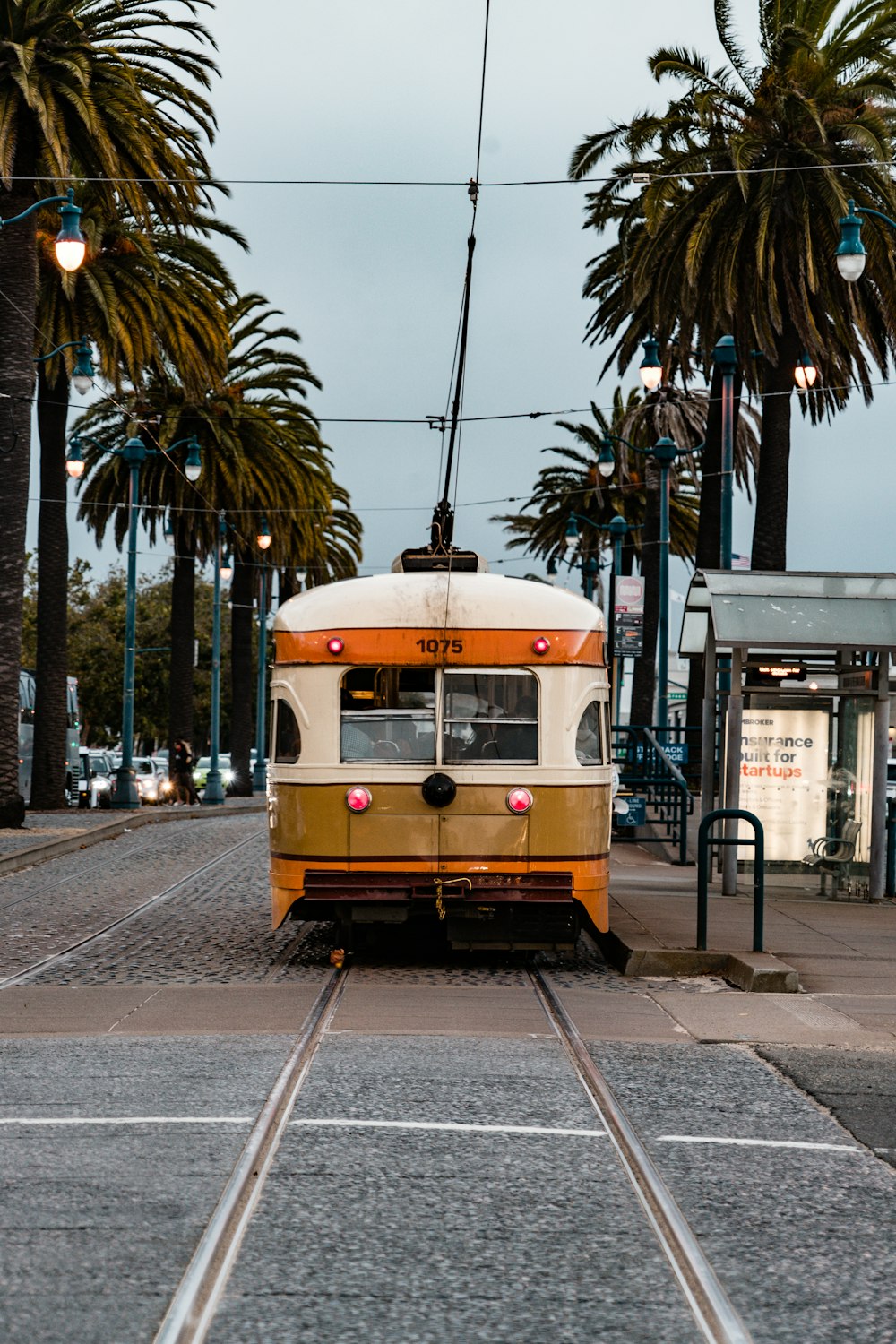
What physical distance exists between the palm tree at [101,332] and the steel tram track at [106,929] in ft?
34.9

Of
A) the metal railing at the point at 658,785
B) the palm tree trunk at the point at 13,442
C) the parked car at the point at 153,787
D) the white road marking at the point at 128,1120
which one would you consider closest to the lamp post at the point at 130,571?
the parked car at the point at 153,787

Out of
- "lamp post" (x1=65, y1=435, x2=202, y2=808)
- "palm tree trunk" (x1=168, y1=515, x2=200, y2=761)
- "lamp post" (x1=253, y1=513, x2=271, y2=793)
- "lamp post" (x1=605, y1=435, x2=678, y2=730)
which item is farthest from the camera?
"lamp post" (x1=253, y1=513, x2=271, y2=793)

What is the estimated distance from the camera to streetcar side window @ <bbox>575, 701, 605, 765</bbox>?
12992 millimetres

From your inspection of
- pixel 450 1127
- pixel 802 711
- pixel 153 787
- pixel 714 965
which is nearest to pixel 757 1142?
pixel 450 1127

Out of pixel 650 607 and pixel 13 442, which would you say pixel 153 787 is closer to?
pixel 650 607

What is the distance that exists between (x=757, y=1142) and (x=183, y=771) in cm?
4010

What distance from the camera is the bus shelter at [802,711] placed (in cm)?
1700

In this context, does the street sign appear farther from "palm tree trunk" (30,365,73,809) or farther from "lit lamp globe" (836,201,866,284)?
"lit lamp globe" (836,201,866,284)

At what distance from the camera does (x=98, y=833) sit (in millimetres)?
28359

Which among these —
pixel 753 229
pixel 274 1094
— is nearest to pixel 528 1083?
pixel 274 1094

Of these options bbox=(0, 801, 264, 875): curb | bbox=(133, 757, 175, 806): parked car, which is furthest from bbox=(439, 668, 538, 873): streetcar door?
bbox=(133, 757, 175, 806): parked car

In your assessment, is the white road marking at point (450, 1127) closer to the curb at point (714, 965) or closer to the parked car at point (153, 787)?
the curb at point (714, 965)

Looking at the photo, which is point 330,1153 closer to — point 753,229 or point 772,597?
point 772,597

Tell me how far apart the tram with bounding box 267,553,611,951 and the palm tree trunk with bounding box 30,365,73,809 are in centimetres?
2284
